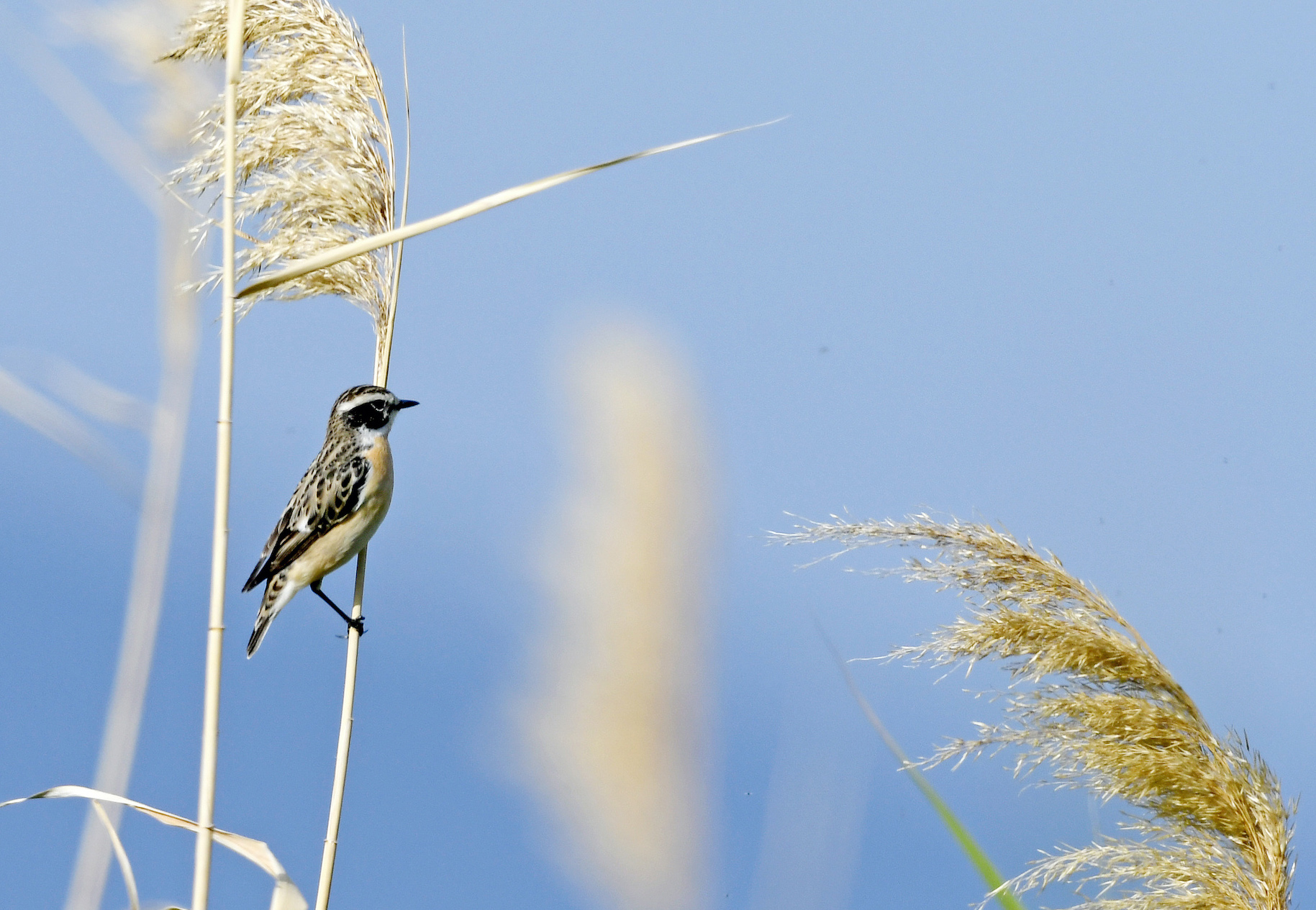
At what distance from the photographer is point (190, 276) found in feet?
7.59

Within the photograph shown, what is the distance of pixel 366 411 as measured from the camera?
3.39 m

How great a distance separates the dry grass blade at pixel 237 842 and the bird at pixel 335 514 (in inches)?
52.8

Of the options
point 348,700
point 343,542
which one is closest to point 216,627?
point 348,700

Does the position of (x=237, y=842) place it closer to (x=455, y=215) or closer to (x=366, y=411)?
(x=455, y=215)

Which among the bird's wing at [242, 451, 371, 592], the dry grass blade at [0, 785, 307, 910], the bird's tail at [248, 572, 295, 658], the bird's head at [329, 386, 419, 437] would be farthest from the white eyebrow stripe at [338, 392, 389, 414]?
the dry grass blade at [0, 785, 307, 910]

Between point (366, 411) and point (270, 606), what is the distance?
67cm

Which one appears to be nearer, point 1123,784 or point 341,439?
point 1123,784

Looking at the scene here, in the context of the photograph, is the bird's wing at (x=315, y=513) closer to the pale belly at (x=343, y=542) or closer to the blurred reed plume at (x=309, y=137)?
the pale belly at (x=343, y=542)

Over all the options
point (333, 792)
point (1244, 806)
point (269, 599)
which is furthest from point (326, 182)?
point (1244, 806)

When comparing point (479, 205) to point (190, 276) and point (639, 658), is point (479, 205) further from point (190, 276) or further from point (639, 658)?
point (190, 276)

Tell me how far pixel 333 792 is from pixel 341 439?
70.1 inches

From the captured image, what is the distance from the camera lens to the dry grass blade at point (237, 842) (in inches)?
69.9

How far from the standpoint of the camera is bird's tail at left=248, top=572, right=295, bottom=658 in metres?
3.24

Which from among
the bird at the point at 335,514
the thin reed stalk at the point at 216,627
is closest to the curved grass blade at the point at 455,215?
the thin reed stalk at the point at 216,627
